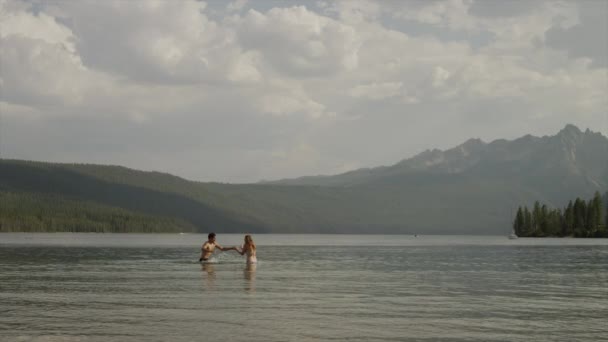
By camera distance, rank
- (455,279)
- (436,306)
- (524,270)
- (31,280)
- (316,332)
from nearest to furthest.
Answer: (316,332) < (436,306) < (31,280) < (455,279) < (524,270)

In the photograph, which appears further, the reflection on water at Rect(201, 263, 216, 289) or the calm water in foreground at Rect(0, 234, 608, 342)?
the reflection on water at Rect(201, 263, 216, 289)

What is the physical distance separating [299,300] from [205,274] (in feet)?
79.7

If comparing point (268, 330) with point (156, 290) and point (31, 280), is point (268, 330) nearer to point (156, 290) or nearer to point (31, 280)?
point (156, 290)

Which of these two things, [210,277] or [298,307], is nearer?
[298,307]

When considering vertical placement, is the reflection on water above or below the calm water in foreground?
above

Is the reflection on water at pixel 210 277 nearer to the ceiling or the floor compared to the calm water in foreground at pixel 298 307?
nearer to the ceiling

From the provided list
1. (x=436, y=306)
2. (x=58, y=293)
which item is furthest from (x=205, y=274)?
(x=436, y=306)

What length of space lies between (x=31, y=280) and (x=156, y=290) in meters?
13.4

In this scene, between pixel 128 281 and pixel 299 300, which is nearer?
pixel 299 300

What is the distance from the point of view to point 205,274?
66.9 metres

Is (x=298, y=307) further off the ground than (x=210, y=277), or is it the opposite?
(x=210, y=277)

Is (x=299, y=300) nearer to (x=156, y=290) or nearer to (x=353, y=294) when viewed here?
(x=353, y=294)

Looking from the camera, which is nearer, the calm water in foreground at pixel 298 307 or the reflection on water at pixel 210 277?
the calm water in foreground at pixel 298 307

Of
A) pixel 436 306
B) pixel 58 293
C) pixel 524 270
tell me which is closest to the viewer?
pixel 436 306
